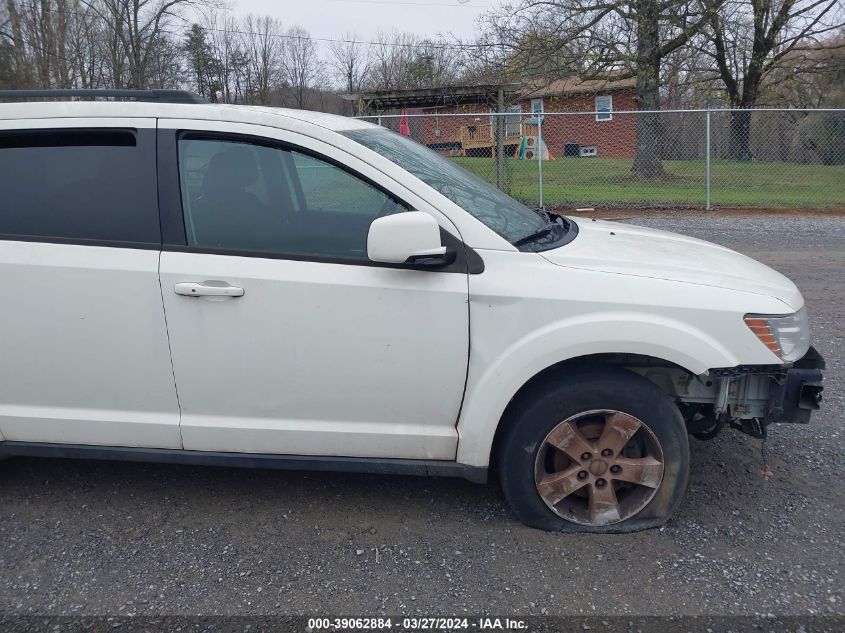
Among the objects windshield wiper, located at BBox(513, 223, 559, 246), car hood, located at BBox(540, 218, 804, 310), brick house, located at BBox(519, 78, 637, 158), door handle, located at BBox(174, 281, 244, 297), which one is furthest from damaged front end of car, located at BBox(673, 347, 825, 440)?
brick house, located at BBox(519, 78, 637, 158)

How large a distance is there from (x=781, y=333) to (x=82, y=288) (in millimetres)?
2993

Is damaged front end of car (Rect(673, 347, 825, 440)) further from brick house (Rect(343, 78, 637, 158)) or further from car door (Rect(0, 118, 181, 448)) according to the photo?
brick house (Rect(343, 78, 637, 158))

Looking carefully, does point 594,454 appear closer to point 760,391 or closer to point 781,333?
point 760,391

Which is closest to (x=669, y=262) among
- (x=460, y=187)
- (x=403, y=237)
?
(x=460, y=187)

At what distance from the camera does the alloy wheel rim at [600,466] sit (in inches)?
123

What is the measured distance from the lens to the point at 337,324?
3.06 meters

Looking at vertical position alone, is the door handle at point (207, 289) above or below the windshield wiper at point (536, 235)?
below

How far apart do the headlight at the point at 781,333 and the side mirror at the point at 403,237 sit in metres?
1.35

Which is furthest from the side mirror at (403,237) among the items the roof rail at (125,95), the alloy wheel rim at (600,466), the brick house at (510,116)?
the brick house at (510,116)

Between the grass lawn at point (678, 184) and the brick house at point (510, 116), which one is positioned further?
the brick house at point (510, 116)

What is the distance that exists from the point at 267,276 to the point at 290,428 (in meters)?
0.68

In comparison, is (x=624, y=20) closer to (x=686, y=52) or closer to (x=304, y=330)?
(x=686, y=52)

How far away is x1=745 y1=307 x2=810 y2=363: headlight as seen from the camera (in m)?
3.01

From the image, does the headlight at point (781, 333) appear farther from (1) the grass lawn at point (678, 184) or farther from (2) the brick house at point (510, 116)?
(1) the grass lawn at point (678, 184)
